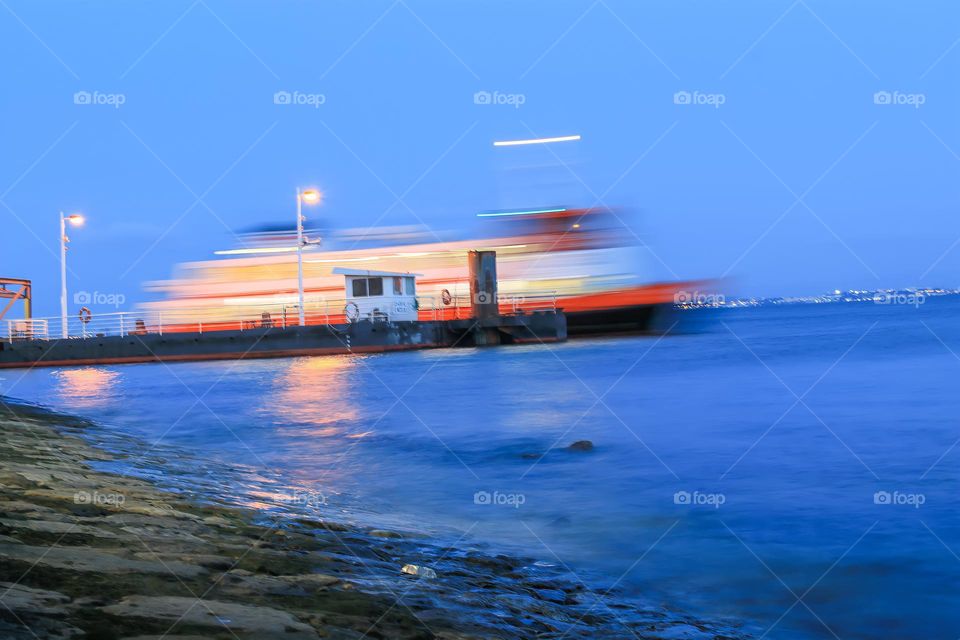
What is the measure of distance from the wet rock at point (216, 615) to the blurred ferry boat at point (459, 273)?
3834 centimetres

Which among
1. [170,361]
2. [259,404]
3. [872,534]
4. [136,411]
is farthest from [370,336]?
[872,534]

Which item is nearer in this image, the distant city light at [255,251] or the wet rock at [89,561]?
the wet rock at [89,561]

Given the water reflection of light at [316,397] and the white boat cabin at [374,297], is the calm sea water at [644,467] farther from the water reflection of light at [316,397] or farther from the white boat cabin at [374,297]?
the white boat cabin at [374,297]

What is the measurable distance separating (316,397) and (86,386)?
26.5 ft

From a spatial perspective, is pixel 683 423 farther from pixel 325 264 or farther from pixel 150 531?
pixel 325 264

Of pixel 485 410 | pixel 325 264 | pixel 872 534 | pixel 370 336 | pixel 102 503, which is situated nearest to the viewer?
pixel 102 503

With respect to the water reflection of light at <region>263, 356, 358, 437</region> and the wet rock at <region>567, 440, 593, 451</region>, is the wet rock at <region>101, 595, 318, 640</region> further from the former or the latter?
the water reflection of light at <region>263, 356, 358, 437</region>

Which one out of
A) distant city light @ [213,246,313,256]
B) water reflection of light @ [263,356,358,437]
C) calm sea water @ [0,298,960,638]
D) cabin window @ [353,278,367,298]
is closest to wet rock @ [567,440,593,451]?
calm sea water @ [0,298,960,638]

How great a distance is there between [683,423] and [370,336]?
19503 millimetres

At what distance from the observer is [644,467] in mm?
11555

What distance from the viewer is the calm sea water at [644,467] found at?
6.13m

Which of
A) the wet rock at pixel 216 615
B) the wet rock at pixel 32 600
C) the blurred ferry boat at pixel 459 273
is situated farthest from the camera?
the blurred ferry boat at pixel 459 273

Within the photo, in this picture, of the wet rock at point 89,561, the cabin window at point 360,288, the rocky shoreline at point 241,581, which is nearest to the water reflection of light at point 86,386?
the cabin window at point 360,288

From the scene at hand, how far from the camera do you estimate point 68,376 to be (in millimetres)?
29797
